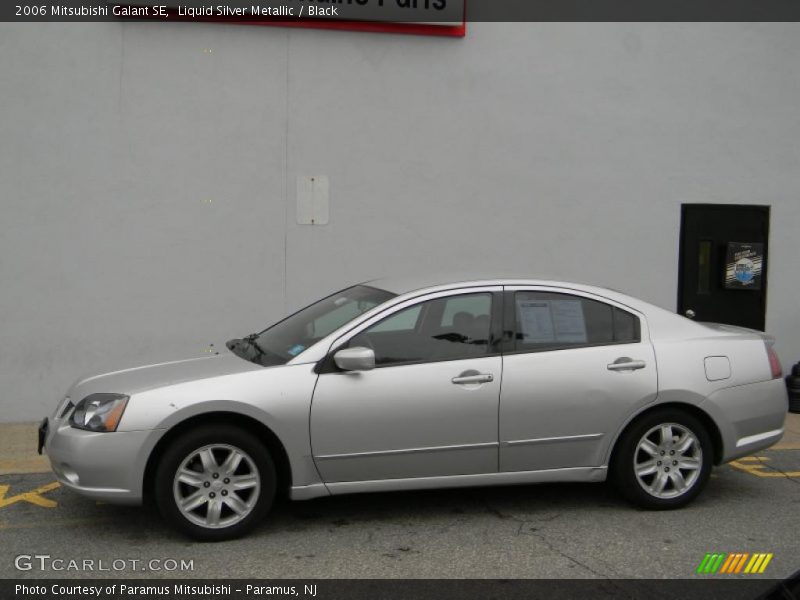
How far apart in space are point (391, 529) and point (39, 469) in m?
2.98

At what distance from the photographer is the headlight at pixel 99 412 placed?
4720mm

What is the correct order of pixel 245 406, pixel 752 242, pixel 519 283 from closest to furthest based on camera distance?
pixel 245 406 → pixel 519 283 → pixel 752 242

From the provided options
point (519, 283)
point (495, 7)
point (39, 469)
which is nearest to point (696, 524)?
point (519, 283)

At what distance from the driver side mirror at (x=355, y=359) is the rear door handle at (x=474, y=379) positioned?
545 mm

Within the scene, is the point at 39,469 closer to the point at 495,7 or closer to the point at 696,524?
the point at 696,524

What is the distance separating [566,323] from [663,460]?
1.05 m

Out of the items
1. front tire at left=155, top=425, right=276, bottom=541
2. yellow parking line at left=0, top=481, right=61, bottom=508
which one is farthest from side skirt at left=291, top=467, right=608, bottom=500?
yellow parking line at left=0, top=481, right=61, bottom=508

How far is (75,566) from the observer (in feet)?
14.8

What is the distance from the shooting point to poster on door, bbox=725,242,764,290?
936 centimetres

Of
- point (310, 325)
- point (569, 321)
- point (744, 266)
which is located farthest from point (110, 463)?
point (744, 266)

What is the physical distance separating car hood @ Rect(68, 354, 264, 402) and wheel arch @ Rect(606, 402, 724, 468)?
2248 mm

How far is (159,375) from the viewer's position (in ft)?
16.9
